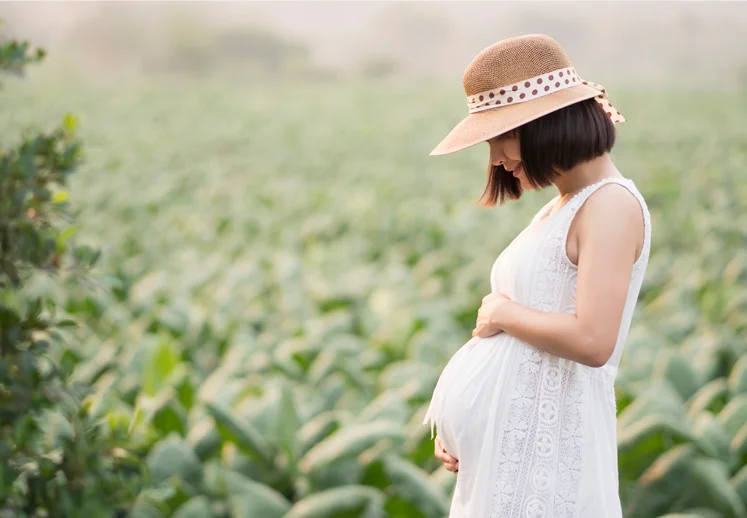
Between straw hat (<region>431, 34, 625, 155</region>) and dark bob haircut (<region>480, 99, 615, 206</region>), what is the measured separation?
3 cm

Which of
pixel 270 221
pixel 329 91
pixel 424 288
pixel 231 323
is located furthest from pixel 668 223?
pixel 329 91

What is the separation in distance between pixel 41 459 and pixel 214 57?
74.0 m

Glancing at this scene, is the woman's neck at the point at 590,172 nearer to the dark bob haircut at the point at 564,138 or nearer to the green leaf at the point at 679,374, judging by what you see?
the dark bob haircut at the point at 564,138

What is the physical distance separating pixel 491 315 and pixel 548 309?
11cm

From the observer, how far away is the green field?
9.57 feet

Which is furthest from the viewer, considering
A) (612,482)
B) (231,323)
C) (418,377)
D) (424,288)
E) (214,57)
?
(214,57)

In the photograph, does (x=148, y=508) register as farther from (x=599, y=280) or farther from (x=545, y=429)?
(x=599, y=280)

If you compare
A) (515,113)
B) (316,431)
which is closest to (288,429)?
(316,431)

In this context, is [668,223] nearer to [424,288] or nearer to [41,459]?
[424,288]

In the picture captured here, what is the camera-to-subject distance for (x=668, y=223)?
24.1ft

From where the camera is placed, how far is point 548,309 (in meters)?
1.65

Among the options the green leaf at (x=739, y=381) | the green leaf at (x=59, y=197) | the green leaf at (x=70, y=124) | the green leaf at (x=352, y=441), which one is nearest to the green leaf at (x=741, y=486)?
the green leaf at (x=739, y=381)

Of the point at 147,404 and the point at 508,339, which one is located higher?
the point at 508,339

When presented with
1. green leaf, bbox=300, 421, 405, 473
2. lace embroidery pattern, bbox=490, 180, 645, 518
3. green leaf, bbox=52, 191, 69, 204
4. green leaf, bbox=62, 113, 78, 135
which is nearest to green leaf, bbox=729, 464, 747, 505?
green leaf, bbox=300, 421, 405, 473
